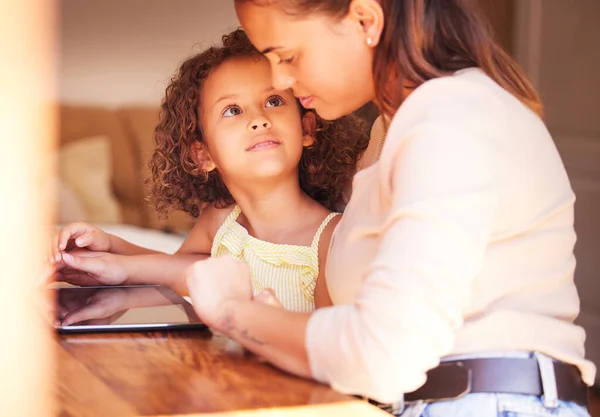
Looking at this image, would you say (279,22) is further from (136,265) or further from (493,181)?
(136,265)

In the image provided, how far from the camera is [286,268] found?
5.34ft

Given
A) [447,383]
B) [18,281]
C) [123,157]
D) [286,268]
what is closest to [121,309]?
[18,281]

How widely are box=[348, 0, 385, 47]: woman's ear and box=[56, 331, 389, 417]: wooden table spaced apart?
44 cm

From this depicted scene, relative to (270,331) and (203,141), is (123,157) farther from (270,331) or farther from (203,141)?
(270,331)

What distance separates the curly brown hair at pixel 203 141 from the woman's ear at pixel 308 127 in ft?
0.04

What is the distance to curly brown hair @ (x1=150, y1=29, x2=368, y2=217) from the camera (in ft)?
5.67

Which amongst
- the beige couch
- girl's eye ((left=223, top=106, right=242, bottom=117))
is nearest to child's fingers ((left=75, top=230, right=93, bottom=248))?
girl's eye ((left=223, top=106, right=242, bottom=117))

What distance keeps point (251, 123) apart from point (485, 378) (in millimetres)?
712

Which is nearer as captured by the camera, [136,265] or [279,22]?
[279,22]

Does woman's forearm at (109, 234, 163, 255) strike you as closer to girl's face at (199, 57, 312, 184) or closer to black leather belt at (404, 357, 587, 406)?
girl's face at (199, 57, 312, 184)

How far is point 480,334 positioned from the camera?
1.07 m

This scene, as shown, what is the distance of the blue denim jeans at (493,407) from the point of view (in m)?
1.07

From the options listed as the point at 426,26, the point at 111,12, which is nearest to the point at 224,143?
the point at 426,26

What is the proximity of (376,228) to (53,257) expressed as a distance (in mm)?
794
